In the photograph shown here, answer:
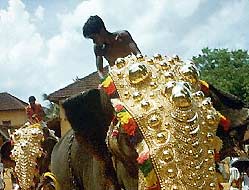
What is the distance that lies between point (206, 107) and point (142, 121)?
1.30ft

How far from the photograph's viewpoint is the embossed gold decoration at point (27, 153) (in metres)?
8.52

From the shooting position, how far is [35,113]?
9.39 metres

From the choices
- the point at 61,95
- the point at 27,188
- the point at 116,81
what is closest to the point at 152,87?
the point at 116,81

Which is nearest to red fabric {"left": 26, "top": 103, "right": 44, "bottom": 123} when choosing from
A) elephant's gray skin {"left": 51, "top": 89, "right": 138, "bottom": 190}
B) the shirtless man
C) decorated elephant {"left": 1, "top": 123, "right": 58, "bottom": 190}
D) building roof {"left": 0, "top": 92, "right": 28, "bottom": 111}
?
decorated elephant {"left": 1, "top": 123, "right": 58, "bottom": 190}

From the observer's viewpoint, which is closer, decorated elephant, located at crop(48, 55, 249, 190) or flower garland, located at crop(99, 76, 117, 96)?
decorated elephant, located at crop(48, 55, 249, 190)

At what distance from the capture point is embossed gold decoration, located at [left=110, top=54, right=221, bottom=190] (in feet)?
11.8

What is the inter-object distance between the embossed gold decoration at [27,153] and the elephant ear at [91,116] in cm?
385

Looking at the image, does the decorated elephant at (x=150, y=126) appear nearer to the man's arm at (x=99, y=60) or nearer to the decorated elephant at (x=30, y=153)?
the man's arm at (x=99, y=60)

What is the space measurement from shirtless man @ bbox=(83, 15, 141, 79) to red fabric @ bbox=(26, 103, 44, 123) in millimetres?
4243

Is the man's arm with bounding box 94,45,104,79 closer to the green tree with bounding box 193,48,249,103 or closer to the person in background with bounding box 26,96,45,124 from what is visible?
the person in background with bounding box 26,96,45,124

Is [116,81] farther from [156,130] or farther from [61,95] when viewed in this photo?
[61,95]

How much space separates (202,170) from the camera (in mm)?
3613

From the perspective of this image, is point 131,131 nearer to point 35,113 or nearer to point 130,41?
point 130,41

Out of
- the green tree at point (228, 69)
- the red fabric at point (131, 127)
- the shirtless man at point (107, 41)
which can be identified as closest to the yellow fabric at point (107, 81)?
the red fabric at point (131, 127)
